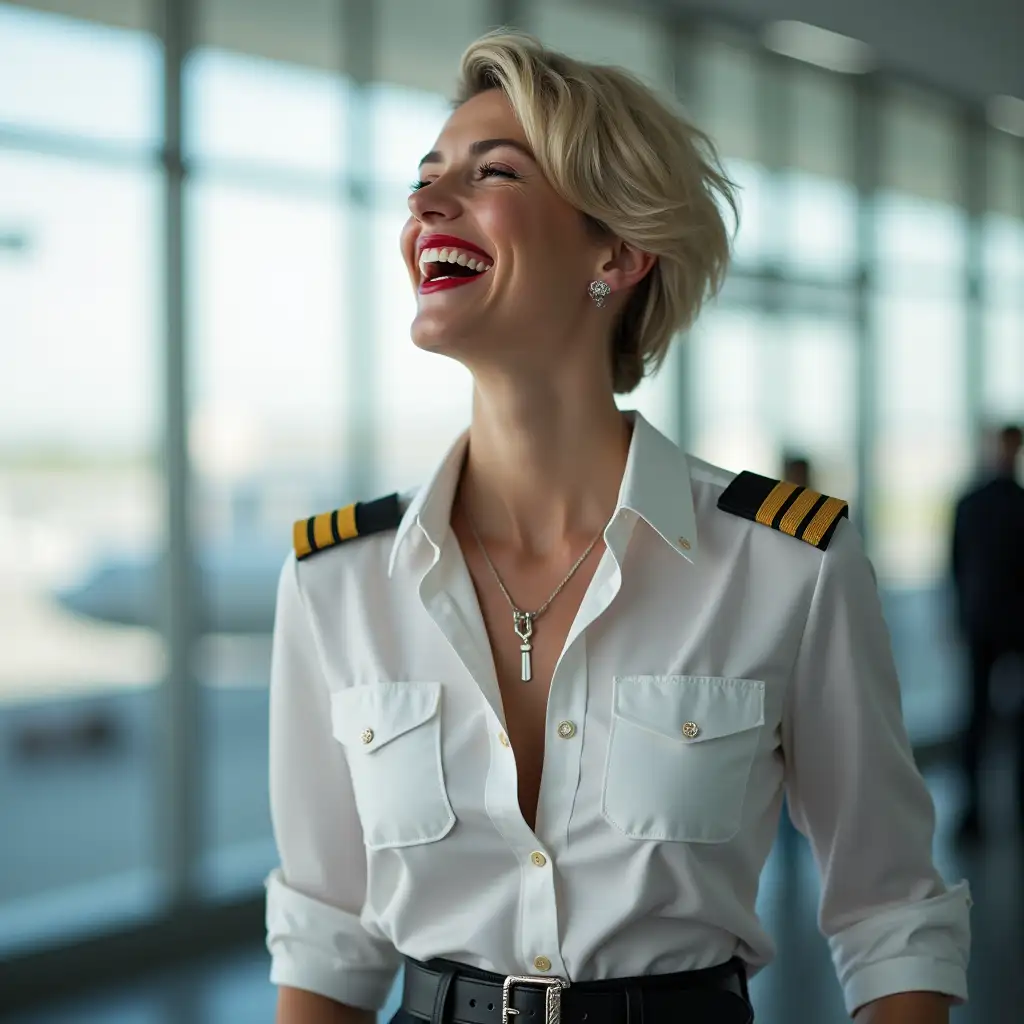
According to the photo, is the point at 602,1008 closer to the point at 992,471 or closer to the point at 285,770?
the point at 285,770

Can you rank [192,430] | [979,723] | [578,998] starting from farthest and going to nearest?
[979,723] → [192,430] → [578,998]

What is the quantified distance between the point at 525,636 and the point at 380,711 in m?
0.19

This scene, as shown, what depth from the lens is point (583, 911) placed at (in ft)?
4.37

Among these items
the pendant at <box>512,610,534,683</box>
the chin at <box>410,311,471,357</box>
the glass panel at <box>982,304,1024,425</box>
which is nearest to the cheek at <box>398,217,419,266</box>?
the chin at <box>410,311,471,357</box>

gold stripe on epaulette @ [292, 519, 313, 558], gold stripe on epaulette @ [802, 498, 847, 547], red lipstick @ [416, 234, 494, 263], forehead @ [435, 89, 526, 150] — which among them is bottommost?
gold stripe on epaulette @ [292, 519, 313, 558]

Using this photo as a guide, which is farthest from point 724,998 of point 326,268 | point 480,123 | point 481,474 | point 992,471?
point 992,471

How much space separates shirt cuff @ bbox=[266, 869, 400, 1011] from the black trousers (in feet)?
14.6

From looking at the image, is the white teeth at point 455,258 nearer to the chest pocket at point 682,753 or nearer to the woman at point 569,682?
the woman at point 569,682

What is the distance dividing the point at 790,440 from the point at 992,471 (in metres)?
1.82

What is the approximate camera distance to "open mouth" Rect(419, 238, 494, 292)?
1.44 meters

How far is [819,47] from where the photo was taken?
22.4ft

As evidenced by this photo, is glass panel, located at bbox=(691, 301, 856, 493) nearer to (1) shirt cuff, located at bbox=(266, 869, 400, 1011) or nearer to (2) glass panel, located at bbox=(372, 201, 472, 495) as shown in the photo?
(2) glass panel, located at bbox=(372, 201, 472, 495)

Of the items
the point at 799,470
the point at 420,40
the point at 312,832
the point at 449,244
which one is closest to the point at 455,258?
the point at 449,244

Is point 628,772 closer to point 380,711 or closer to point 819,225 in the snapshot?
point 380,711
